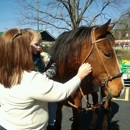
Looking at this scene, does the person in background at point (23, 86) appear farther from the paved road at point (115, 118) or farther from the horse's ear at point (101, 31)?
the paved road at point (115, 118)

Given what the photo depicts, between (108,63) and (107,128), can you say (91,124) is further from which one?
(108,63)

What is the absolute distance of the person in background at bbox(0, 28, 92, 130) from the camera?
134 centimetres

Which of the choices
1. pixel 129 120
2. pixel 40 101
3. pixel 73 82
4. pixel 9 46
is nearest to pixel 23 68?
pixel 9 46

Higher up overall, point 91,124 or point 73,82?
point 73,82

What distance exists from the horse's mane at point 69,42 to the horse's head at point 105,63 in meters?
0.15

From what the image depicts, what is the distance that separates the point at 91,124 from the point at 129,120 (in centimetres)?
111

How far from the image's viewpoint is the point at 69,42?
220cm

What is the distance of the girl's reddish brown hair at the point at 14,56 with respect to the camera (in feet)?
4.41

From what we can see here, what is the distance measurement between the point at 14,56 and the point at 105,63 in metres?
1.02

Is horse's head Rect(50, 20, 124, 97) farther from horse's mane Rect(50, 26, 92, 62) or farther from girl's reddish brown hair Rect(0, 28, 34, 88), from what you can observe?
girl's reddish brown hair Rect(0, 28, 34, 88)

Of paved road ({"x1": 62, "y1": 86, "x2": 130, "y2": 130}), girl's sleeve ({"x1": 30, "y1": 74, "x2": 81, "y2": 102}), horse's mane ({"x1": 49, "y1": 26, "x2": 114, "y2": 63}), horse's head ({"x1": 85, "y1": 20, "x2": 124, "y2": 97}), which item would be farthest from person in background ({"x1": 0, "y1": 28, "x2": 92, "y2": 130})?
paved road ({"x1": 62, "y1": 86, "x2": 130, "y2": 130})

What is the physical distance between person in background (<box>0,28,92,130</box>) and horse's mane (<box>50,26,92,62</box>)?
757mm

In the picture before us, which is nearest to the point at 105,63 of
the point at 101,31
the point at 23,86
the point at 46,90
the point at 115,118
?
the point at 101,31

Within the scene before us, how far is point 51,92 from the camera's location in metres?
1.35
